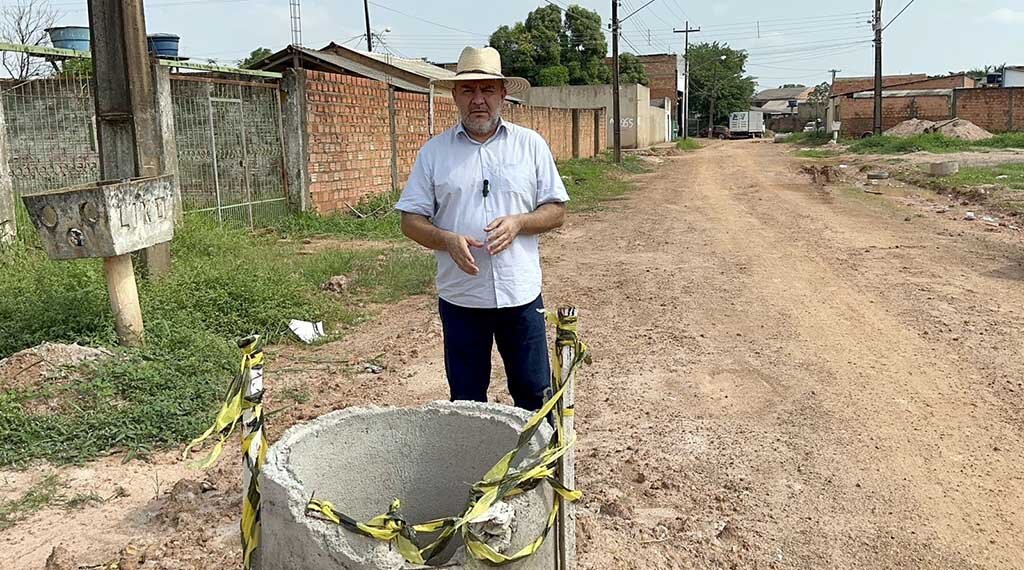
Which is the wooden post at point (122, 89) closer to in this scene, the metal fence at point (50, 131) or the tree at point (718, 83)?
the metal fence at point (50, 131)

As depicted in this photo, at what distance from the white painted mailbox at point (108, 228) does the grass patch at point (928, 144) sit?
94.2 feet

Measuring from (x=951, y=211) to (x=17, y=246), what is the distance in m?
12.6

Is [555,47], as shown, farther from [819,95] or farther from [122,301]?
[122,301]

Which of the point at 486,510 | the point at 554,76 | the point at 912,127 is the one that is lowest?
the point at 486,510

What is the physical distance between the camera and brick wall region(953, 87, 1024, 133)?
131 feet

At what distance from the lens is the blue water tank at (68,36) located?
29.2ft

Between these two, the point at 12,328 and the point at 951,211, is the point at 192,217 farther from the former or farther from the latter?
the point at 951,211

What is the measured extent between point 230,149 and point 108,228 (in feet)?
18.5

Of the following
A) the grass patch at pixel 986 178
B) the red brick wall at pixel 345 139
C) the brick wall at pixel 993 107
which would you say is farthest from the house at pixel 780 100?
the red brick wall at pixel 345 139

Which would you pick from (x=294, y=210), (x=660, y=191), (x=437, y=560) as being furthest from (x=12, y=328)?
(x=660, y=191)

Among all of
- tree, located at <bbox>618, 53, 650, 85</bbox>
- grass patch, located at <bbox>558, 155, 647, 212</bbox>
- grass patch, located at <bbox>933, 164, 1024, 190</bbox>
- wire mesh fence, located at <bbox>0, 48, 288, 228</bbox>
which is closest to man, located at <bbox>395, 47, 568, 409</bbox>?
wire mesh fence, located at <bbox>0, 48, 288, 228</bbox>

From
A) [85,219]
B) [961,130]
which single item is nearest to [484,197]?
[85,219]

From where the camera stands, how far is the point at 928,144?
31.1 meters

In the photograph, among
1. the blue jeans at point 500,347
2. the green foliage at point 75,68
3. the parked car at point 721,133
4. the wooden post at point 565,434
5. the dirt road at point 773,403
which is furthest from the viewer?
the parked car at point 721,133
